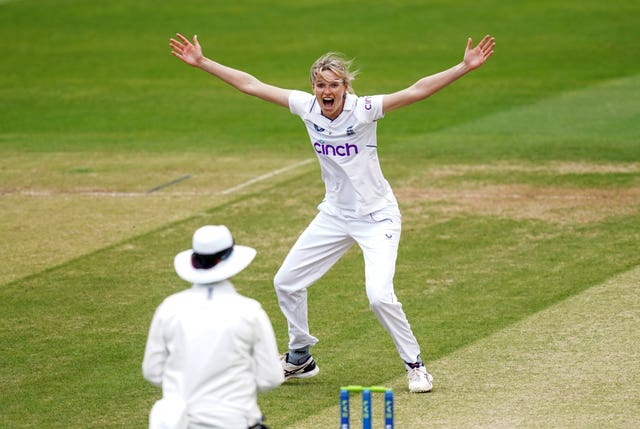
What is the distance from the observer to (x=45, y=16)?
36.2 metres

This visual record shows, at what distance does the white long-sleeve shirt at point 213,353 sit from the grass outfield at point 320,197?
2609 mm

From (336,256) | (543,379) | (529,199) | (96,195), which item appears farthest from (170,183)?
(543,379)

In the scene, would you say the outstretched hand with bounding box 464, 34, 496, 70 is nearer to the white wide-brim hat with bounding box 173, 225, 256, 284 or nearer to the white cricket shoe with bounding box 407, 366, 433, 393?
the white cricket shoe with bounding box 407, 366, 433, 393

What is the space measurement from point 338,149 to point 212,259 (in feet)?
11.2

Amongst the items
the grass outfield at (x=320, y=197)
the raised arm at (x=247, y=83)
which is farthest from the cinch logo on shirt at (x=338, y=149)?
the grass outfield at (x=320, y=197)

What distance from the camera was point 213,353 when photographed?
22.4 feet

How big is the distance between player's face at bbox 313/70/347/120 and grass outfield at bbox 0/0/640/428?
2.32 m

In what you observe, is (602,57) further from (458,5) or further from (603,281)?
(603,281)

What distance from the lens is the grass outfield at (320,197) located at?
1045cm

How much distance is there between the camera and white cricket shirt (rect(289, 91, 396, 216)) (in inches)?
402

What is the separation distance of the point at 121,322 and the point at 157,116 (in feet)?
42.2

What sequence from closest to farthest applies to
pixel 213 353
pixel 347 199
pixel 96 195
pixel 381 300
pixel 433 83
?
pixel 213 353 → pixel 381 300 → pixel 433 83 → pixel 347 199 → pixel 96 195

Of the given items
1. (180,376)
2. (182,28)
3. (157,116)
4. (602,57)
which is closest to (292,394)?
(180,376)

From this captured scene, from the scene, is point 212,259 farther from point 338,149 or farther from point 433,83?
point 433,83
